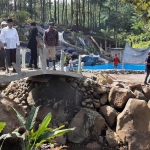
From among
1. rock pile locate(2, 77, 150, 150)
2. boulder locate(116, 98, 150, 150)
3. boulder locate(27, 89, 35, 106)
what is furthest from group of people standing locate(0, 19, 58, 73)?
boulder locate(116, 98, 150, 150)

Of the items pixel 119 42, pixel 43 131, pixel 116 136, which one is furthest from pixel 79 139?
pixel 119 42

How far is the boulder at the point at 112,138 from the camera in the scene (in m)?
10.9

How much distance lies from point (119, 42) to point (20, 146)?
31.6 metres

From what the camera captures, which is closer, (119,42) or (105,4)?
(119,42)

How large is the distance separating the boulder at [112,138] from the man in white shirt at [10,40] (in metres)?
4.00

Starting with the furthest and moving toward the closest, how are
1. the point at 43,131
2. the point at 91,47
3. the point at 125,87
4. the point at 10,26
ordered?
the point at 91,47, the point at 125,87, the point at 10,26, the point at 43,131

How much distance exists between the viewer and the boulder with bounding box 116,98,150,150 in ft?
36.2

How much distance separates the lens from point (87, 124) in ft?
36.9

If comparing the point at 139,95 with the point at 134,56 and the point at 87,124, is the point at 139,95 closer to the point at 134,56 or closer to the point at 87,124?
the point at 87,124

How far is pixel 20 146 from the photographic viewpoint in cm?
877

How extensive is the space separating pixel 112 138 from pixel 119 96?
1479mm

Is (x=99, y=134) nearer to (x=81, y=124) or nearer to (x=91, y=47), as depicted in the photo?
(x=81, y=124)

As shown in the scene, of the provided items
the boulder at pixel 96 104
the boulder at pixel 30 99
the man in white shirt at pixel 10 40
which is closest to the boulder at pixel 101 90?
the boulder at pixel 96 104

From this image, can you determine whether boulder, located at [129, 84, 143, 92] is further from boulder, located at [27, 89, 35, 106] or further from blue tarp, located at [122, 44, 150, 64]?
blue tarp, located at [122, 44, 150, 64]
